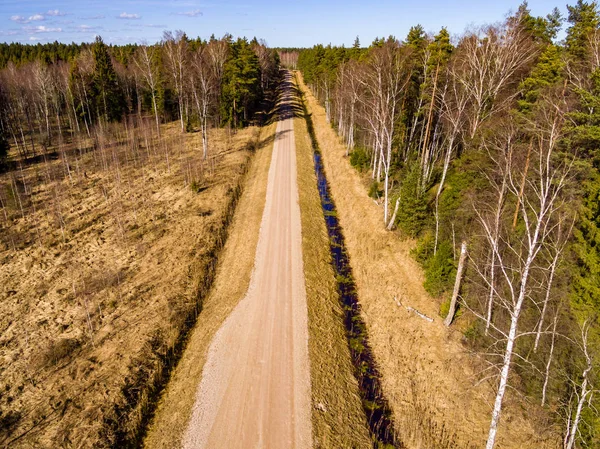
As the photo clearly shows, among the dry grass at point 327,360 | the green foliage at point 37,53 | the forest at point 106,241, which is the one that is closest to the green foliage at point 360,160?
the forest at point 106,241

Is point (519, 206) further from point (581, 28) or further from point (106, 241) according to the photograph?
point (106, 241)

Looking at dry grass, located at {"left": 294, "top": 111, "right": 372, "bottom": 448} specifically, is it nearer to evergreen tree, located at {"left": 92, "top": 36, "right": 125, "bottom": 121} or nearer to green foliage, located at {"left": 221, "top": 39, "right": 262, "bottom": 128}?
green foliage, located at {"left": 221, "top": 39, "right": 262, "bottom": 128}

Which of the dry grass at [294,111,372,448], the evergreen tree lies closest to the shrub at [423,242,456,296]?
the dry grass at [294,111,372,448]

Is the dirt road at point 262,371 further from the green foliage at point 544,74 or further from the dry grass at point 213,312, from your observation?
the green foliage at point 544,74

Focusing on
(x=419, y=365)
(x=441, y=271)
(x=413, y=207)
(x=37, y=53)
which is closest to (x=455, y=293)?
(x=441, y=271)

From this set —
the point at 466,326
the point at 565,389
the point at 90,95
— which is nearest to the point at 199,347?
the point at 466,326

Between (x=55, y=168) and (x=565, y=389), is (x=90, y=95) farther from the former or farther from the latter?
(x=565, y=389)
